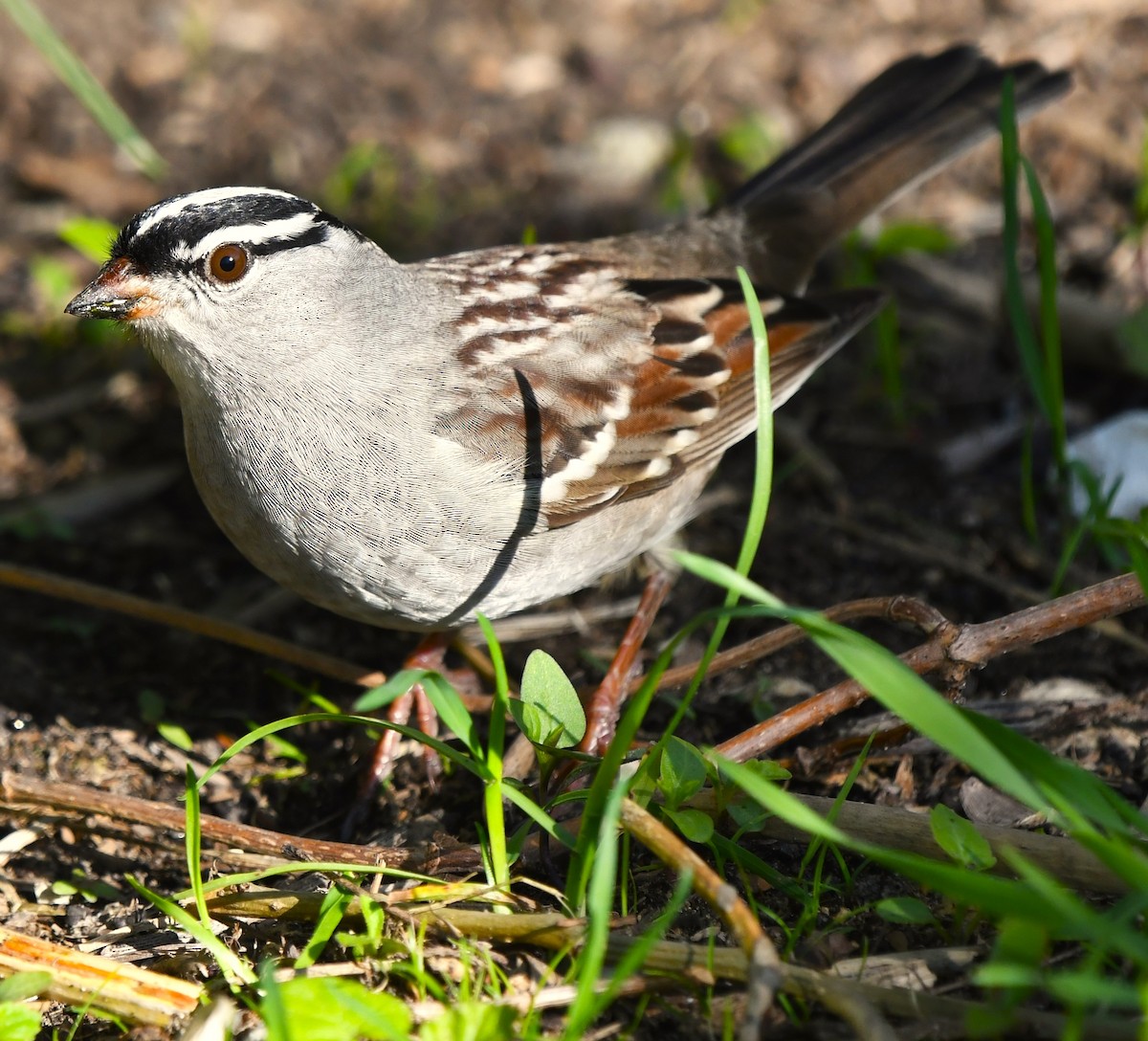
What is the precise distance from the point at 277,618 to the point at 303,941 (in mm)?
1629

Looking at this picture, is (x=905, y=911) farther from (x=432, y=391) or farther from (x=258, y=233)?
(x=258, y=233)

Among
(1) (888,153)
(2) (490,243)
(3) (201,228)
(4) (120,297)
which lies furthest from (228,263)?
(1) (888,153)

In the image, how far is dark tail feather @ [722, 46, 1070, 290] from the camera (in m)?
4.48

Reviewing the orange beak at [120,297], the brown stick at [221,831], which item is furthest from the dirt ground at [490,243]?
the orange beak at [120,297]

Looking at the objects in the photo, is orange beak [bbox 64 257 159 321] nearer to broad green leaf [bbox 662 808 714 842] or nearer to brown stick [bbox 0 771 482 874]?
brown stick [bbox 0 771 482 874]

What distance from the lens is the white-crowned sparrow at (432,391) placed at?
3162 millimetres

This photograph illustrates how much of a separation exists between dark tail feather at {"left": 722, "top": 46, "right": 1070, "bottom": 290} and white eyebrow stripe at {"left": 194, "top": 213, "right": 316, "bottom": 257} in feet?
5.92

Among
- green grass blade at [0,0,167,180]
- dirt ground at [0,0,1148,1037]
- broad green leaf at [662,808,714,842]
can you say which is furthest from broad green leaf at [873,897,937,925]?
green grass blade at [0,0,167,180]

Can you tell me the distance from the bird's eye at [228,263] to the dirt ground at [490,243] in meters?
1.19

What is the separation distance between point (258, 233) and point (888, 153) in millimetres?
2405

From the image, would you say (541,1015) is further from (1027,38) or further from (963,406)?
(1027,38)

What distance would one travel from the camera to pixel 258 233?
320cm

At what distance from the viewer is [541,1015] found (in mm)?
2426

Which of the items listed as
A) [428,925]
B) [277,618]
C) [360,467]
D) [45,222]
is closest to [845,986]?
[428,925]
